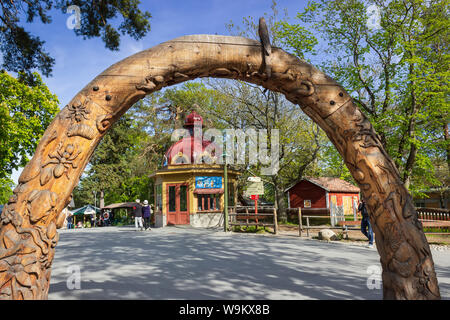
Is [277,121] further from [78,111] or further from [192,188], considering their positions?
[78,111]

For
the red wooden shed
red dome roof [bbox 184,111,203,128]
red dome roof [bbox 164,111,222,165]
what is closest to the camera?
red dome roof [bbox 164,111,222,165]

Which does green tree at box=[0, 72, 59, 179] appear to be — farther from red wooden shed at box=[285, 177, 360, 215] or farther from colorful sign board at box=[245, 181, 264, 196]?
red wooden shed at box=[285, 177, 360, 215]

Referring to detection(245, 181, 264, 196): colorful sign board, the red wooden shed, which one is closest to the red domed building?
detection(245, 181, 264, 196): colorful sign board

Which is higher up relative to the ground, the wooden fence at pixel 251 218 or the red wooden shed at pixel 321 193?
the red wooden shed at pixel 321 193

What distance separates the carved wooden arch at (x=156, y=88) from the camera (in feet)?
6.42

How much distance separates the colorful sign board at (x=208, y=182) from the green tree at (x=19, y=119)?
10952mm

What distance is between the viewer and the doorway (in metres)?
21.0

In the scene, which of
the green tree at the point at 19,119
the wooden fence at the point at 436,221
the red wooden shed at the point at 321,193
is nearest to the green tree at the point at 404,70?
the wooden fence at the point at 436,221

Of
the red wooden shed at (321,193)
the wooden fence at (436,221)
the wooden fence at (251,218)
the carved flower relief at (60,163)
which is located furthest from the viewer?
the red wooden shed at (321,193)

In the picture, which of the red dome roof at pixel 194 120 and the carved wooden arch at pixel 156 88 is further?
the red dome roof at pixel 194 120

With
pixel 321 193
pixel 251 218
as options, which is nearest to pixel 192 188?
pixel 251 218

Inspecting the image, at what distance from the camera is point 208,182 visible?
840 inches

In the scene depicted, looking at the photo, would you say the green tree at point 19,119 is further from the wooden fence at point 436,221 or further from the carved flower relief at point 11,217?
the wooden fence at point 436,221

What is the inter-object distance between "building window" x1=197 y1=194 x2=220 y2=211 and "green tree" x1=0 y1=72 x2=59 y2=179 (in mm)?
11509
